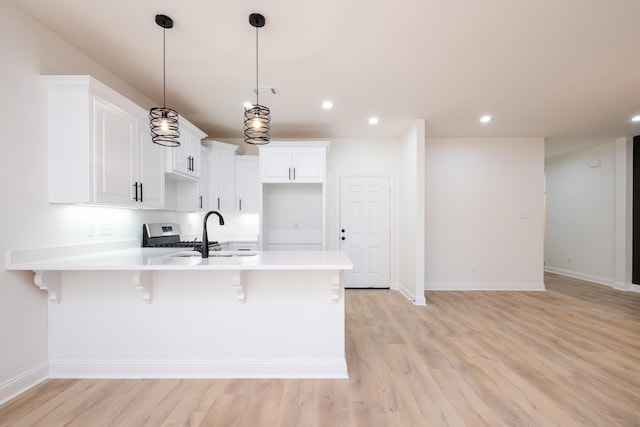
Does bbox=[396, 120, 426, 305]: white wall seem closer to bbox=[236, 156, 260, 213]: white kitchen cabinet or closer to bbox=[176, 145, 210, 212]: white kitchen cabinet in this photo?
bbox=[236, 156, 260, 213]: white kitchen cabinet

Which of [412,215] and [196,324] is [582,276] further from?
[196,324]

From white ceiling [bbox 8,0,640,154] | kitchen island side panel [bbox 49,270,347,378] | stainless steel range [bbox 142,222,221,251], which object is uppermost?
white ceiling [bbox 8,0,640,154]

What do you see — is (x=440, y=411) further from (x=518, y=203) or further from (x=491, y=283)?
(x=518, y=203)

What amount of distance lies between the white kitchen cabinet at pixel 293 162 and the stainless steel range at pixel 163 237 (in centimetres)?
139

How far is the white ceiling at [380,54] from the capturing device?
197cm

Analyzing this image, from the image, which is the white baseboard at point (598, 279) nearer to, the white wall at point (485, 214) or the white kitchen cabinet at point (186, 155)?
the white wall at point (485, 214)

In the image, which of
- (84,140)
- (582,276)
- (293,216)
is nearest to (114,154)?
(84,140)

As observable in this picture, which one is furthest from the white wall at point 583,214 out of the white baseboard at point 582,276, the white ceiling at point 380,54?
the white ceiling at point 380,54

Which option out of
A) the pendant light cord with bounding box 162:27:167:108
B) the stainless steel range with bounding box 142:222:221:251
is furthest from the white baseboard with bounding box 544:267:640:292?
the pendant light cord with bounding box 162:27:167:108

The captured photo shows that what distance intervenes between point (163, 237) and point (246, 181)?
64.7 inches

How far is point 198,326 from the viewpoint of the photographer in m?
2.23

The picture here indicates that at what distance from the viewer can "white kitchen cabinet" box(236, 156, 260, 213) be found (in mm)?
4699

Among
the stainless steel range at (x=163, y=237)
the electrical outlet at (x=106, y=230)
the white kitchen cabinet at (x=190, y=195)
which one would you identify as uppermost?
the white kitchen cabinet at (x=190, y=195)

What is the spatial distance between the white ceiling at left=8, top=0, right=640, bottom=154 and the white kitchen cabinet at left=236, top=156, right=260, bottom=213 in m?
0.87
